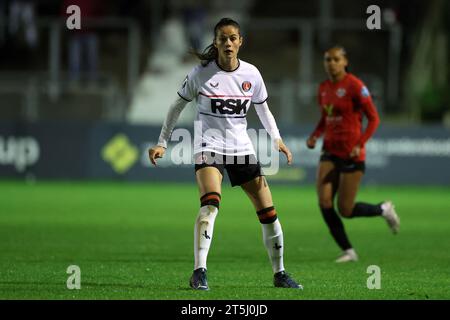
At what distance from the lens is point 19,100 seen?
1096 inches

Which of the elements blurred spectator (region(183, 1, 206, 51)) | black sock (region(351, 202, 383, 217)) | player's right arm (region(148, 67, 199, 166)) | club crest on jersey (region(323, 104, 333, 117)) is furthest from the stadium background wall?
player's right arm (region(148, 67, 199, 166))

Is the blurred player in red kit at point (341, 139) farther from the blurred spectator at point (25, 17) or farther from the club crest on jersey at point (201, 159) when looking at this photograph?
the blurred spectator at point (25, 17)

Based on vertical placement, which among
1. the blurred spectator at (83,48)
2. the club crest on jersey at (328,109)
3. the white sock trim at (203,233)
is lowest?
the white sock trim at (203,233)

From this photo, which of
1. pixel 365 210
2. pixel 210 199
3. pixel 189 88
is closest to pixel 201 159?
pixel 210 199

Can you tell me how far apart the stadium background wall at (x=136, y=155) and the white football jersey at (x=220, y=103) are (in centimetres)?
1667

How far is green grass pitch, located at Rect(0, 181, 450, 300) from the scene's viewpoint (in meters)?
10.0

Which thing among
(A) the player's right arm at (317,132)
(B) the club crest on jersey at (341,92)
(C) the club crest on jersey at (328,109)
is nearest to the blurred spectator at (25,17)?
(A) the player's right arm at (317,132)

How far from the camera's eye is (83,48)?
28.0 metres

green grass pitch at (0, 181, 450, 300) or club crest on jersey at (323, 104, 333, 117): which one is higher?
club crest on jersey at (323, 104, 333, 117)

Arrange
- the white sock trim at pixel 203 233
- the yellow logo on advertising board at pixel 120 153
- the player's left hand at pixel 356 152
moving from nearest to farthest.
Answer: the white sock trim at pixel 203 233, the player's left hand at pixel 356 152, the yellow logo on advertising board at pixel 120 153

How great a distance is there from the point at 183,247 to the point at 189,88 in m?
4.74

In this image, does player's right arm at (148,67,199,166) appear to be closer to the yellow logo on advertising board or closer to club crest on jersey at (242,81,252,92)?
→ club crest on jersey at (242,81,252,92)

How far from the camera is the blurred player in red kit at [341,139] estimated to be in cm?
1342

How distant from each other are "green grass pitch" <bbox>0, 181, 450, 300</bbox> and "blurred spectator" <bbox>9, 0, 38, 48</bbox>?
654cm
